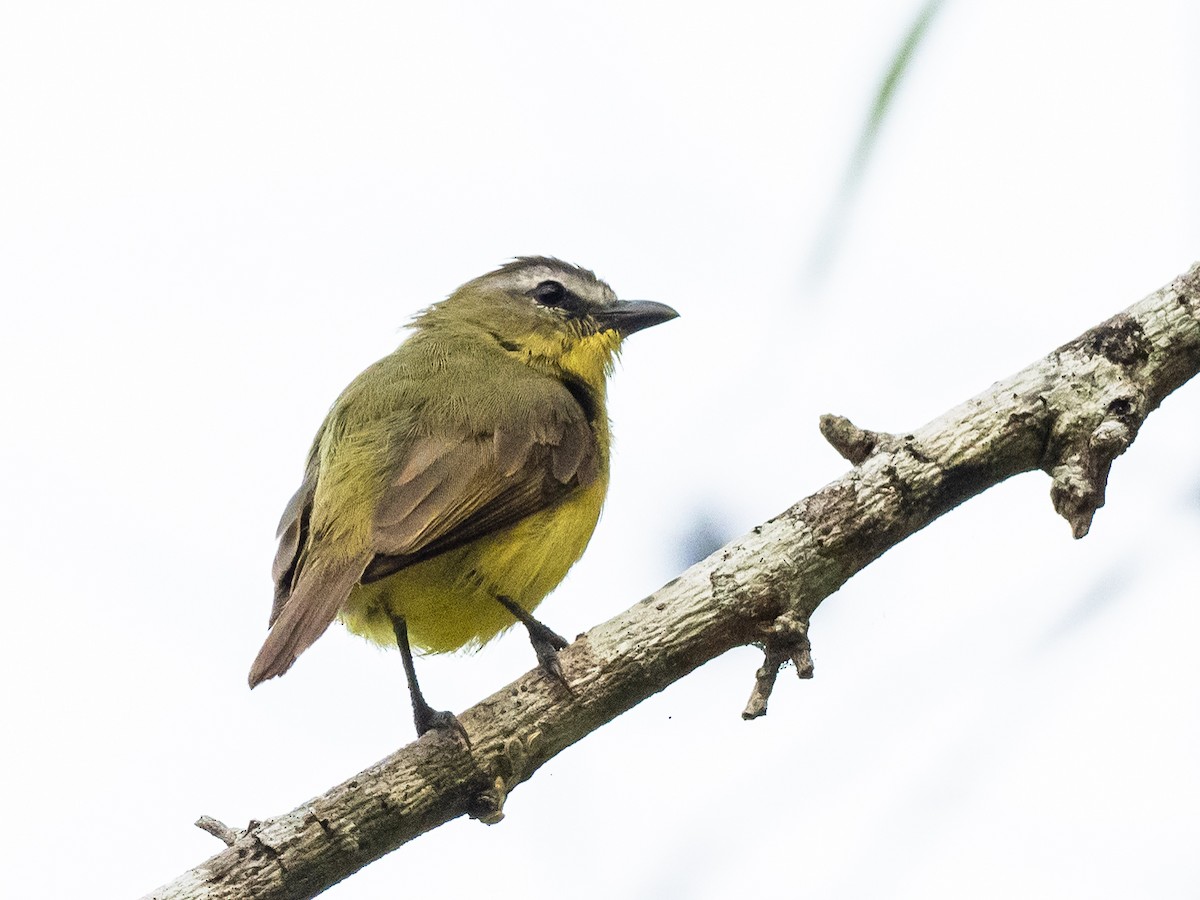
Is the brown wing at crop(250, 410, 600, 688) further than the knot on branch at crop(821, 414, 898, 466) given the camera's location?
Yes

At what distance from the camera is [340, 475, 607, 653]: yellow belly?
509 centimetres

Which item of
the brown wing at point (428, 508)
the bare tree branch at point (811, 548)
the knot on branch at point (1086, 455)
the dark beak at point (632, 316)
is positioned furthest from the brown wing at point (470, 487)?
the knot on branch at point (1086, 455)

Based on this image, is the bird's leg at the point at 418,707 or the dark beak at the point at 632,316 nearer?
the bird's leg at the point at 418,707

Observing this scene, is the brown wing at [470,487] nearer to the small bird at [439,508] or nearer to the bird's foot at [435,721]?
the small bird at [439,508]

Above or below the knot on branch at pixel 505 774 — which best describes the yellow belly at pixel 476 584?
above

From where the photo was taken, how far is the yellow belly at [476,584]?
5090mm

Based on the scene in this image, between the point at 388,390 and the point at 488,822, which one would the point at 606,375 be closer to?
the point at 388,390

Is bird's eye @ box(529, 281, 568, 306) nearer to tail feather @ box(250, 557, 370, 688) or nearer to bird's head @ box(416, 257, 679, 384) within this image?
bird's head @ box(416, 257, 679, 384)

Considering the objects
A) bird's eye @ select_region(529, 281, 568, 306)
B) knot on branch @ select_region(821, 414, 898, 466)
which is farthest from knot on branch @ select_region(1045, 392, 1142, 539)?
bird's eye @ select_region(529, 281, 568, 306)

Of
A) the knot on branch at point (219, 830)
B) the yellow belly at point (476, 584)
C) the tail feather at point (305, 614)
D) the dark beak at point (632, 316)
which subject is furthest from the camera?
the dark beak at point (632, 316)

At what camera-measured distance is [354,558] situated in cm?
469

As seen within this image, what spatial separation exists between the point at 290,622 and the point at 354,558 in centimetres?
34

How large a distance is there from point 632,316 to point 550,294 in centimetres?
44

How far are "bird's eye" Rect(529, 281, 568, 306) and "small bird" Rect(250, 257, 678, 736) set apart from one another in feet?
2.23
